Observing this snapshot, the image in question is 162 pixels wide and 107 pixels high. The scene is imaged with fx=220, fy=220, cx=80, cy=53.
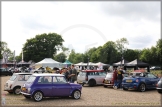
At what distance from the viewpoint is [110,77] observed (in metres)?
20.4

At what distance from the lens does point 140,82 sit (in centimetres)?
1739

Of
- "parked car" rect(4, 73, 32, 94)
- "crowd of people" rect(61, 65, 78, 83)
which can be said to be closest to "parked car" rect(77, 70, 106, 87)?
"crowd of people" rect(61, 65, 78, 83)

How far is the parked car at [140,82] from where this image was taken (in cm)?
Answer: 1733

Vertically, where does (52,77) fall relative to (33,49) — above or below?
below

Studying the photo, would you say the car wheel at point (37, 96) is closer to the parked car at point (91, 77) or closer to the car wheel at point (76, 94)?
the car wheel at point (76, 94)

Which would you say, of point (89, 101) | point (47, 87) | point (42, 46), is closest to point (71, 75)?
point (89, 101)

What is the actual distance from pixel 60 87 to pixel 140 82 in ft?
25.2

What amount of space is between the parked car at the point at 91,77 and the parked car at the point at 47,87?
8.68 meters

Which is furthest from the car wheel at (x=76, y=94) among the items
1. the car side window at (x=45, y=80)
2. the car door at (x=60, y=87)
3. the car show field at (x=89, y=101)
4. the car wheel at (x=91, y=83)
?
the car wheel at (x=91, y=83)

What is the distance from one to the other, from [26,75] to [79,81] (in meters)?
7.76

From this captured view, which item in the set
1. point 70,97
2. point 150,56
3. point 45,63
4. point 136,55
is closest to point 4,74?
point 45,63

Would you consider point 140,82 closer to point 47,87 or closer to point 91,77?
point 91,77

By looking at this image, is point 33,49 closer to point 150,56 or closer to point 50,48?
point 50,48

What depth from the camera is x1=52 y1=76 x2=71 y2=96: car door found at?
40.4ft
